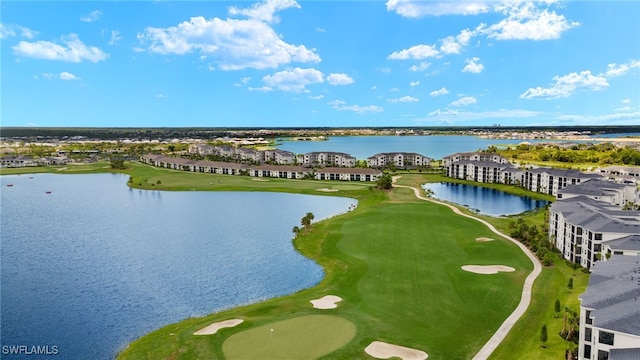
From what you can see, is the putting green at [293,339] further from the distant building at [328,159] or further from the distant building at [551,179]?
the distant building at [328,159]

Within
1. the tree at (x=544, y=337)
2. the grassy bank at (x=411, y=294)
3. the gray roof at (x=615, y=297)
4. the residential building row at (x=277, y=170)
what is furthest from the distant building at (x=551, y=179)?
the tree at (x=544, y=337)

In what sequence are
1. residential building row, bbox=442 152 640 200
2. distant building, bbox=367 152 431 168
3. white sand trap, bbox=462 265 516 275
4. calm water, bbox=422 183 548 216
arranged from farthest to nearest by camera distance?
distant building, bbox=367 152 431 168
residential building row, bbox=442 152 640 200
calm water, bbox=422 183 548 216
white sand trap, bbox=462 265 516 275

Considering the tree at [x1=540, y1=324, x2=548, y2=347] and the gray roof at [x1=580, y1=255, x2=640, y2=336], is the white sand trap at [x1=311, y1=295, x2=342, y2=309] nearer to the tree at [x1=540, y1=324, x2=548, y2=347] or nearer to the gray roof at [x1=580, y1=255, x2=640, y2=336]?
the tree at [x1=540, y1=324, x2=548, y2=347]

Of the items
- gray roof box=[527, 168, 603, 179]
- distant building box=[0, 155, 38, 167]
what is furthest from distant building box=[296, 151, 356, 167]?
distant building box=[0, 155, 38, 167]

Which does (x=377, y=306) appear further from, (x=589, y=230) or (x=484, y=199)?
(x=484, y=199)

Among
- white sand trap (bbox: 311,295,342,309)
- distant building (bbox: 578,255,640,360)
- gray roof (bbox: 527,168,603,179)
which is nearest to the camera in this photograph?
distant building (bbox: 578,255,640,360)

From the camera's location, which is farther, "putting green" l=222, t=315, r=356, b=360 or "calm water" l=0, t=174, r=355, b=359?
"calm water" l=0, t=174, r=355, b=359

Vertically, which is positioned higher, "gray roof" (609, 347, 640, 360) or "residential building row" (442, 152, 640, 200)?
"residential building row" (442, 152, 640, 200)

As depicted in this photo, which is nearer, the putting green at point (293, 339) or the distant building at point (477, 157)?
the putting green at point (293, 339)
